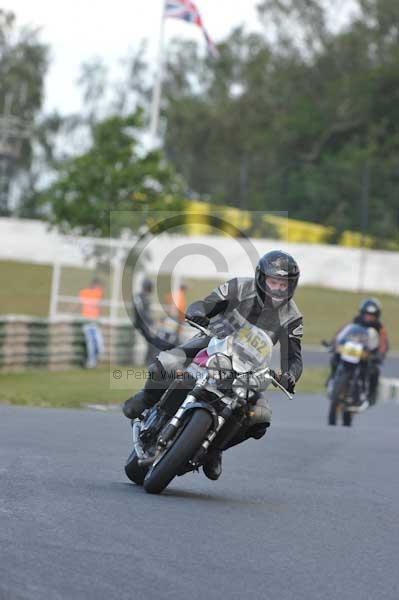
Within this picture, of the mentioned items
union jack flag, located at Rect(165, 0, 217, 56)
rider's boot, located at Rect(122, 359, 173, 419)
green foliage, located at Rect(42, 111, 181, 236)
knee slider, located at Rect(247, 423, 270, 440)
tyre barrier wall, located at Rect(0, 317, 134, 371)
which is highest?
union jack flag, located at Rect(165, 0, 217, 56)

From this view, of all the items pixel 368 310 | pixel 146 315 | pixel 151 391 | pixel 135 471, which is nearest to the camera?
pixel 151 391

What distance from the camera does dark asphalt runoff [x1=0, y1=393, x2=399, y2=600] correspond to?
527 cm

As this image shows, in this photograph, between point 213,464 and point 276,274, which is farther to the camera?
point 213,464

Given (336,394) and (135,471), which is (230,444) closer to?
(135,471)

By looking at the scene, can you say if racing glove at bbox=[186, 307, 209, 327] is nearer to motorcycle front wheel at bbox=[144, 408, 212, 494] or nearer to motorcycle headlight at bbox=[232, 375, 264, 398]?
motorcycle headlight at bbox=[232, 375, 264, 398]

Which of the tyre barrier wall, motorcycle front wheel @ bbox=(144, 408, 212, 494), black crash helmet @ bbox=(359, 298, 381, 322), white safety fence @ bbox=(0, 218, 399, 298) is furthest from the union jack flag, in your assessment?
motorcycle front wheel @ bbox=(144, 408, 212, 494)

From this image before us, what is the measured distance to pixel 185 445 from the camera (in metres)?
7.43

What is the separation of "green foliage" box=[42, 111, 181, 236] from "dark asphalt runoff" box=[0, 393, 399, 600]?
1030 inches

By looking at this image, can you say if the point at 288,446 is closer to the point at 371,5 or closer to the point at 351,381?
the point at 351,381

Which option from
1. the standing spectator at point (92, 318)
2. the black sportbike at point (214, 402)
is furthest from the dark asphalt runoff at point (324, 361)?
the black sportbike at point (214, 402)

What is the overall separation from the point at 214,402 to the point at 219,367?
205mm

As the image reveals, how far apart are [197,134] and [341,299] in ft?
87.1

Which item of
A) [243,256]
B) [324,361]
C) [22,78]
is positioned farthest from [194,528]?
[22,78]

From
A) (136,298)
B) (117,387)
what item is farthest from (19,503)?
(136,298)
